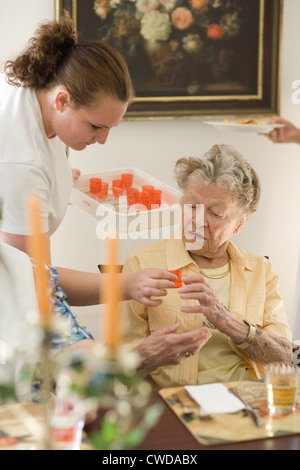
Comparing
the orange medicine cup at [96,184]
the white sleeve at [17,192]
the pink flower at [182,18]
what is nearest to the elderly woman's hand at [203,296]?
the white sleeve at [17,192]

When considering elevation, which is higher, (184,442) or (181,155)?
(181,155)

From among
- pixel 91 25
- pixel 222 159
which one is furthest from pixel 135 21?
pixel 222 159

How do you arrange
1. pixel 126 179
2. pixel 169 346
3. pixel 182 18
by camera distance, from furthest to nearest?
1. pixel 182 18
2. pixel 126 179
3. pixel 169 346

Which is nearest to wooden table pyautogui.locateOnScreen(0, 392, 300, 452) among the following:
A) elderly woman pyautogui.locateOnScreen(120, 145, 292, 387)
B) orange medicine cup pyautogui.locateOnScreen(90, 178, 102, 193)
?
elderly woman pyautogui.locateOnScreen(120, 145, 292, 387)

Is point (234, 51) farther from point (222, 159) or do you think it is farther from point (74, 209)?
point (222, 159)

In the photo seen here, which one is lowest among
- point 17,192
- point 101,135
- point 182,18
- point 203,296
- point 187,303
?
point 187,303

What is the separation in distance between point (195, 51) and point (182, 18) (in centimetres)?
17

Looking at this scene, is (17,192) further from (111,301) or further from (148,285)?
(111,301)

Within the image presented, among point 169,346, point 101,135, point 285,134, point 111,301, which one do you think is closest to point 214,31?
point 285,134

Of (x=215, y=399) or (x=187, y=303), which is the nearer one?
(x=215, y=399)

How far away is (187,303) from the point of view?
2.12m

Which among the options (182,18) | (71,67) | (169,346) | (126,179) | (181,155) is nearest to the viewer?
(169,346)

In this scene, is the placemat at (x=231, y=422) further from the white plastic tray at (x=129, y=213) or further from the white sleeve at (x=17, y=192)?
the white plastic tray at (x=129, y=213)

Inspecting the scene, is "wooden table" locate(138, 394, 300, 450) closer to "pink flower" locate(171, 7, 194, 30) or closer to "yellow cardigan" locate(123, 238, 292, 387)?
"yellow cardigan" locate(123, 238, 292, 387)
